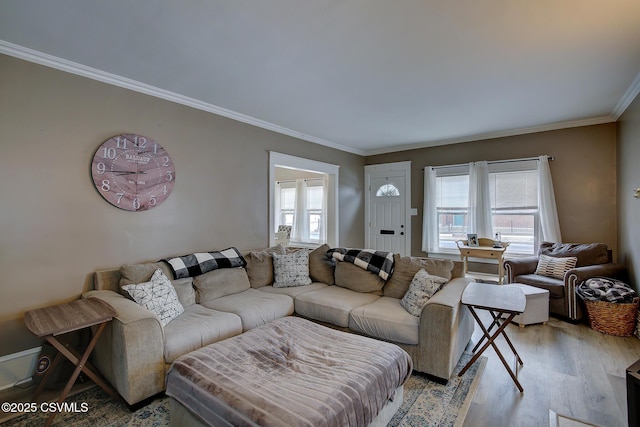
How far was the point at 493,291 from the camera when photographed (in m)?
2.53

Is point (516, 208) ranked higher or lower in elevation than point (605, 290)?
higher

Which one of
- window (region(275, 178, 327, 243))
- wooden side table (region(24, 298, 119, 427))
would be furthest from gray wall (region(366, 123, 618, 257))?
wooden side table (region(24, 298, 119, 427))

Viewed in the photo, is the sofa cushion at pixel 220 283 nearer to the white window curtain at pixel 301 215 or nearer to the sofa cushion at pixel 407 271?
the sofa cushion at pixel 407 271

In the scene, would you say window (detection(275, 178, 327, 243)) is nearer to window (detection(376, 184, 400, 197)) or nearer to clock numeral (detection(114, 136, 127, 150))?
window (detection(376, 184, 400, 197))

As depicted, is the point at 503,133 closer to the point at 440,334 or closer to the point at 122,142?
the point at 440,334

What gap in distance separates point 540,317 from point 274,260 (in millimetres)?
3259

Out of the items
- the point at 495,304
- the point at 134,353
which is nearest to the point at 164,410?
the point at 134,353

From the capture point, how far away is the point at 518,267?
13.4ft

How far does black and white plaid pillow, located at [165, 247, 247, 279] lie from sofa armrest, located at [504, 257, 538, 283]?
3.58 metres

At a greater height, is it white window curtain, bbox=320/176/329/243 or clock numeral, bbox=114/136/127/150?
clock numeral, bbox=114/136/127/150

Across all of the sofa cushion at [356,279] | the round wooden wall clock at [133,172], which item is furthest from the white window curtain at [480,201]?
the round wooden wall clock at [133,172]

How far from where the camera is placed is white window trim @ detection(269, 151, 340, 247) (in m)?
4.33

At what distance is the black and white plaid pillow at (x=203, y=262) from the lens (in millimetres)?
2951

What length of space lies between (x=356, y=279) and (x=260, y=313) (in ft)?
3.74
